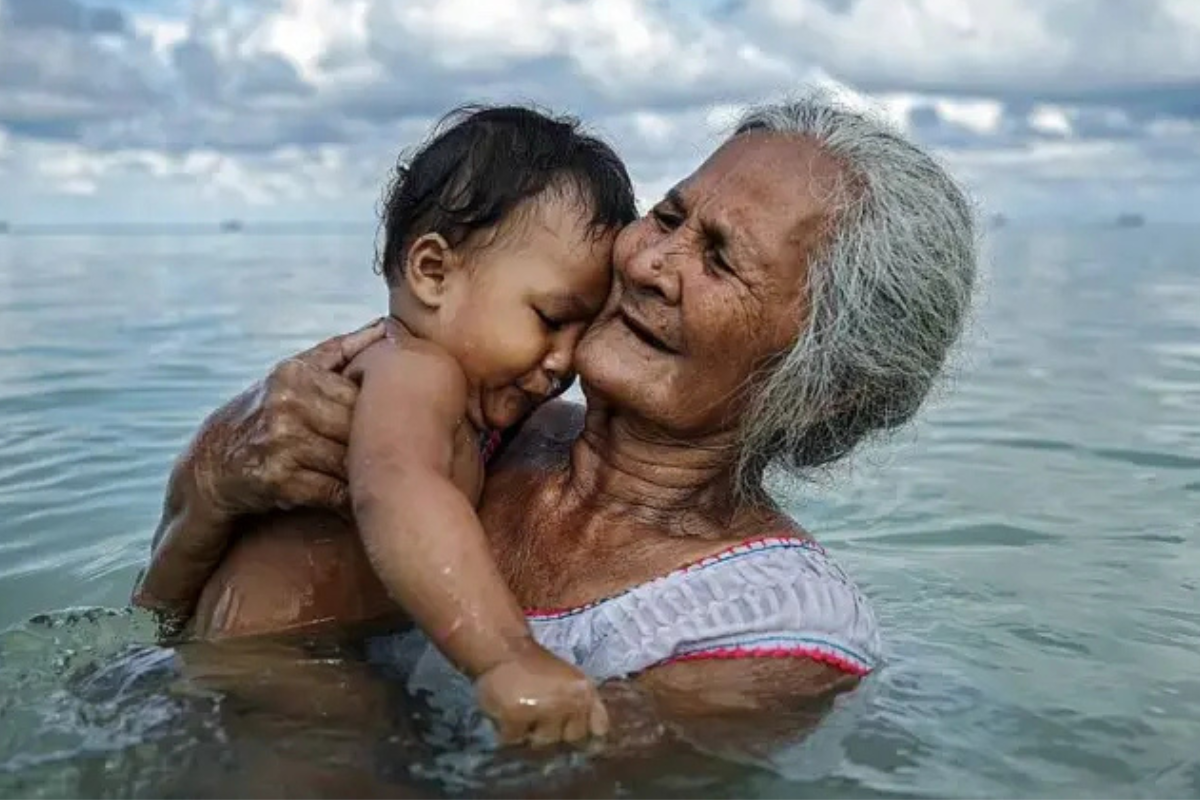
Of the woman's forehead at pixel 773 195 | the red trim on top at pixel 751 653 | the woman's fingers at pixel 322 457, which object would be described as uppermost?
the woman's forehead at pixel 773 195

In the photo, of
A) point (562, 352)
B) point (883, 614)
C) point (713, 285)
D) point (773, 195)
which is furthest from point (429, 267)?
point (883, 614)

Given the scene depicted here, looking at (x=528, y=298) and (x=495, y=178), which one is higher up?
(x=495, y=178)

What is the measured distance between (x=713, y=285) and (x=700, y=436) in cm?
45

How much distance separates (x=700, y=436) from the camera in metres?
3.75

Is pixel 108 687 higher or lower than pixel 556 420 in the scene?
lower

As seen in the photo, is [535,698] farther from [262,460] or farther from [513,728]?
[262,460]

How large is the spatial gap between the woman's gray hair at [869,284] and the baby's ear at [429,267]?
772 millimetres

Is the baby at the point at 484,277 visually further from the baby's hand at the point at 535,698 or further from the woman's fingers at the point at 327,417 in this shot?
the baby's hand at the point at 535,698

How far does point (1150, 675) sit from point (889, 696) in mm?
1045

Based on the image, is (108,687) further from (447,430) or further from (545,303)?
(545,303)

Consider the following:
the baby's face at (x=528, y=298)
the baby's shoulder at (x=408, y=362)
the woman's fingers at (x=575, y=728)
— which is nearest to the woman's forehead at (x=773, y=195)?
the baby's face at (x=528, y=298)

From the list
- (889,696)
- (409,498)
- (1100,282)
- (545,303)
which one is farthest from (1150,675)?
(1100,282)

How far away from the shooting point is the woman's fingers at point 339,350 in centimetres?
356

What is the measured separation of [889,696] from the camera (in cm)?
382
